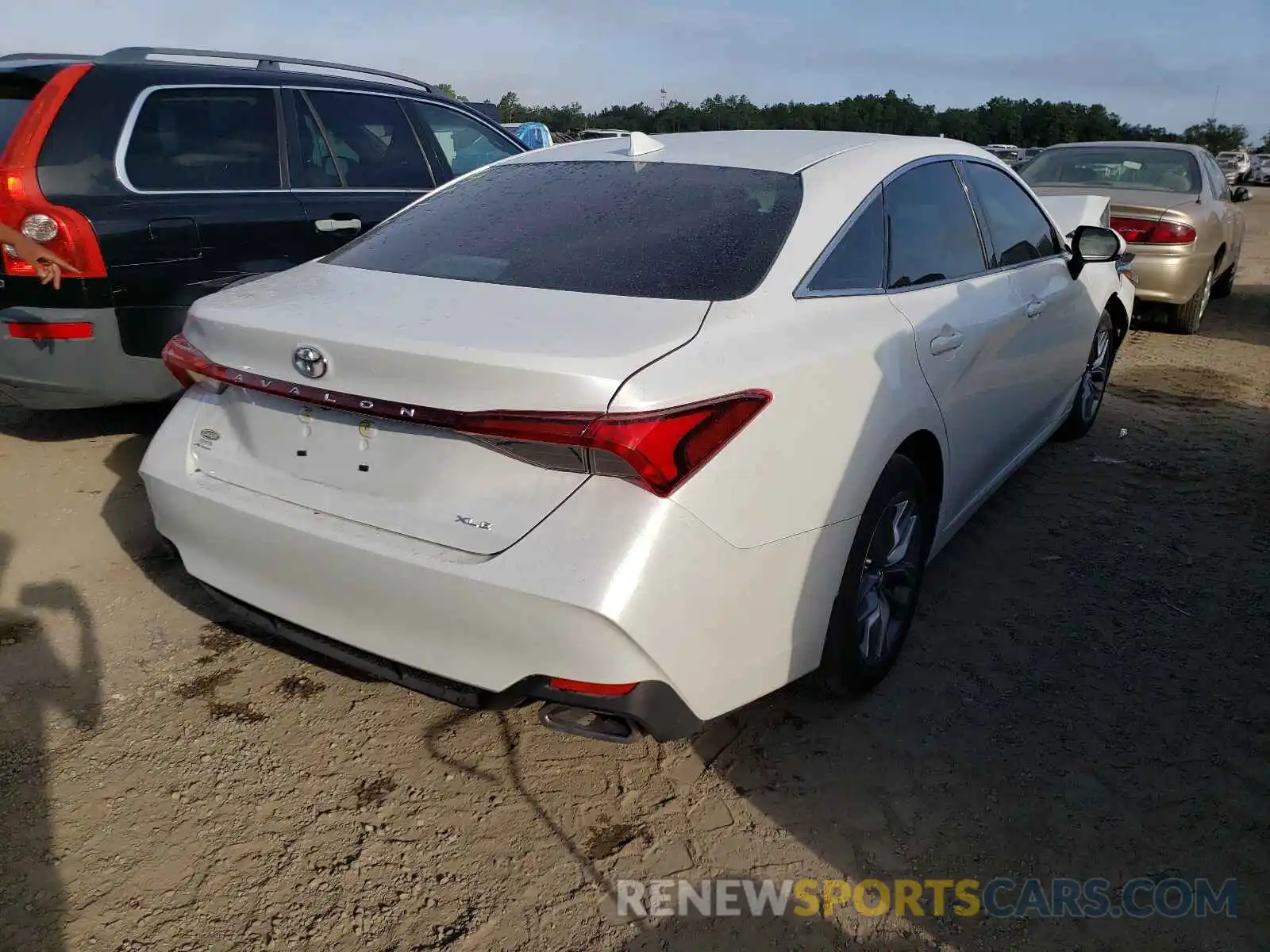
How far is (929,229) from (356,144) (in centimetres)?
325

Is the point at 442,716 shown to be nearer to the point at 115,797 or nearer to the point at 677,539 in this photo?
the point at 115,797

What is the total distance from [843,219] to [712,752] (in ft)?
4.86

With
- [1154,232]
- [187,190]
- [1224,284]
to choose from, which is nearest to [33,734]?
[187,190]

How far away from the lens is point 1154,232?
24.2ft

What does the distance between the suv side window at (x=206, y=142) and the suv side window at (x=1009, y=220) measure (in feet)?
10.3

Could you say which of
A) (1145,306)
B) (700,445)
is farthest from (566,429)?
(1145,306)

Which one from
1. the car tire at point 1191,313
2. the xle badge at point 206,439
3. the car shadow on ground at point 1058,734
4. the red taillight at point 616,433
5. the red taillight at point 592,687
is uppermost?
the red taillight at point 616,433

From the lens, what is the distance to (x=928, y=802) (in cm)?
245

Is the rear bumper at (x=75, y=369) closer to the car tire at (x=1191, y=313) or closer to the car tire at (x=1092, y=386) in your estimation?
the car tire at (x=1092, y=386)

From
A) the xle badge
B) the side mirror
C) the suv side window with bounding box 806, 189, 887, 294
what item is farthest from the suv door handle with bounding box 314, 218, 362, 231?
the side mirror

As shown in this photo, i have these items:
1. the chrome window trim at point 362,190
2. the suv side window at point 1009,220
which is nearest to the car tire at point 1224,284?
the suv side window at point 1009,220

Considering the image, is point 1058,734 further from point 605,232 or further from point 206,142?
point 206,142

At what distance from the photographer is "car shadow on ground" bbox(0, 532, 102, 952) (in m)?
2.05

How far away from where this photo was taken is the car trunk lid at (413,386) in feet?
6.46
